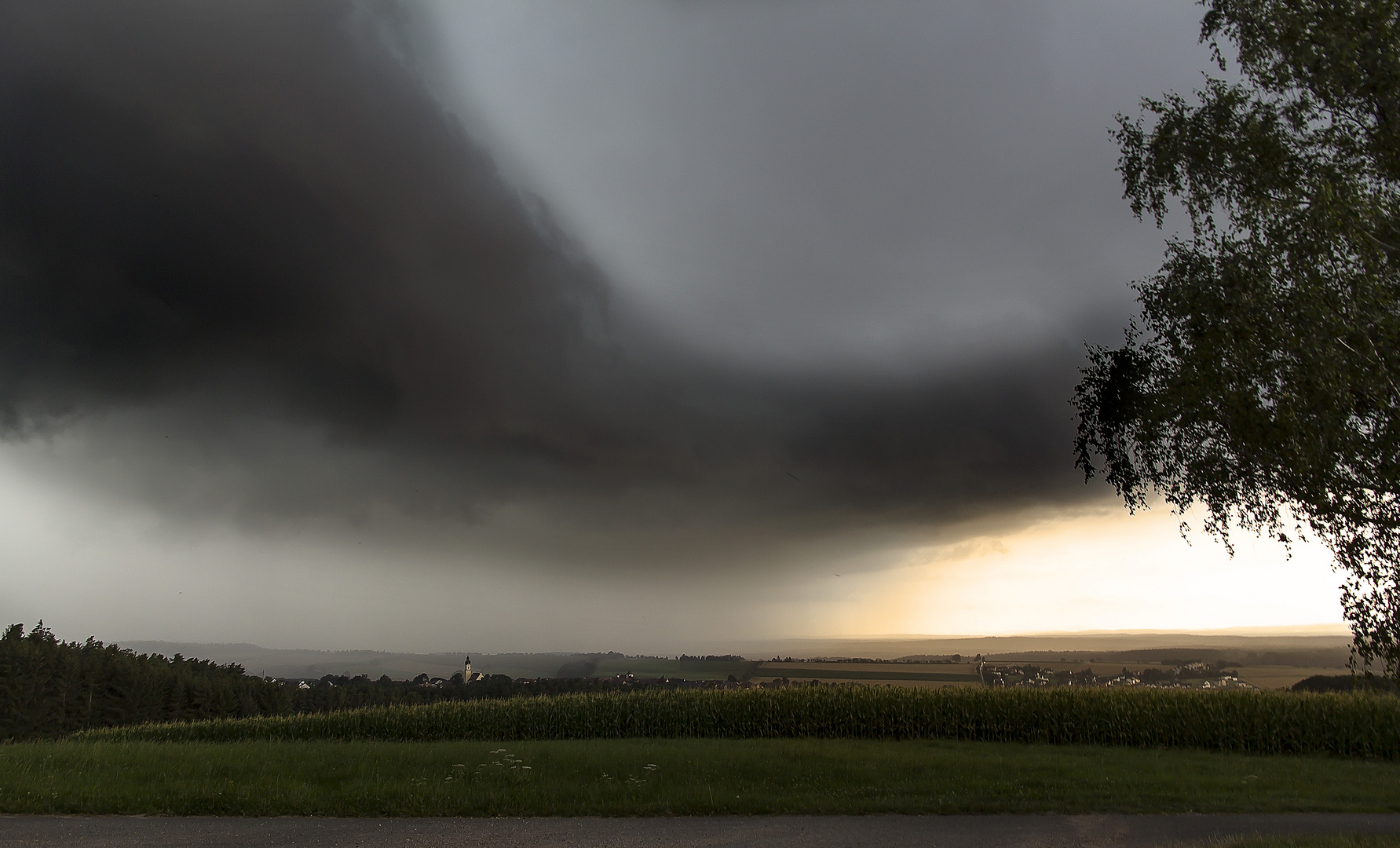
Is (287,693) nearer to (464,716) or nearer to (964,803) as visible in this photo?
(464,716)

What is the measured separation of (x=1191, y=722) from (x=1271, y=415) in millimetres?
17291

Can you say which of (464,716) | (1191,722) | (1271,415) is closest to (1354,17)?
(1271,415)

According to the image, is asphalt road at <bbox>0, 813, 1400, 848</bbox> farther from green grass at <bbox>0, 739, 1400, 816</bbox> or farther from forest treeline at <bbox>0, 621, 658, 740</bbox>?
forest treeline at <bbox>0, 621, 658, 740</bbox>

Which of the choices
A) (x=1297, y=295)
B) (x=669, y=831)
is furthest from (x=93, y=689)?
(x=1297, y=295)

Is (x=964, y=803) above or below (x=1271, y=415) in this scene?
below

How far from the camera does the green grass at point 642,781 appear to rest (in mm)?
12320

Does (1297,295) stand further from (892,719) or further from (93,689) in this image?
(93,689)

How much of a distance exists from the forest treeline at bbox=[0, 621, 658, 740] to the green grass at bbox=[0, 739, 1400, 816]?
37599mm

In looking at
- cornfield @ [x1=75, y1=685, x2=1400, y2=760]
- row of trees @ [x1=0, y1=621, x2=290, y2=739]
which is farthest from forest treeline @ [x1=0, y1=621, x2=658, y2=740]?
cornfield @ [x1=75, y1=685, x2=1400, y2=760]

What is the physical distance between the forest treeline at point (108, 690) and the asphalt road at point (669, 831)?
43479mm

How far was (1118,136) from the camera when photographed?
16250 mm

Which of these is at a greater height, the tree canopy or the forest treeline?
the tree canopy

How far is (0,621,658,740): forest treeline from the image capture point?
65.0 meters

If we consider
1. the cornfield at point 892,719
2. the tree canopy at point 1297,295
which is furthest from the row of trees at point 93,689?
the tree canopy at point 1297,295
